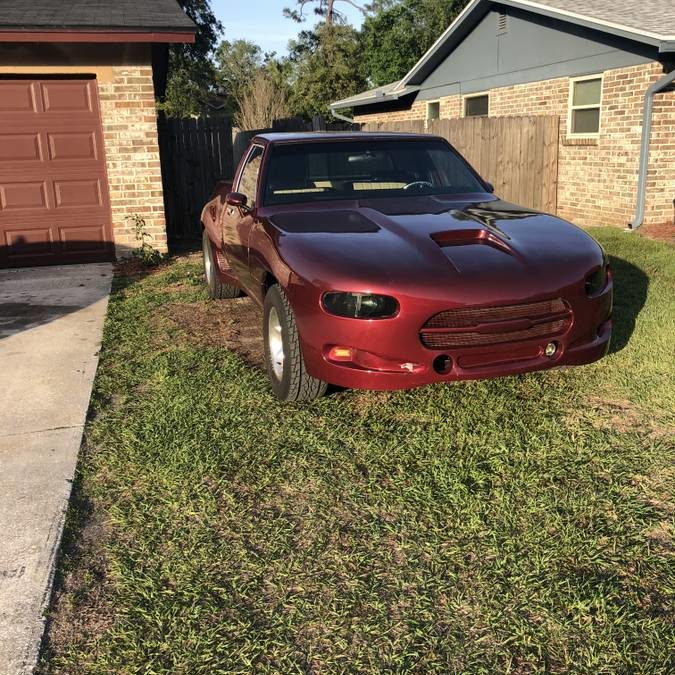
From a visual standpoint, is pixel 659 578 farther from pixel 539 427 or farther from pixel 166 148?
pixel 166 148

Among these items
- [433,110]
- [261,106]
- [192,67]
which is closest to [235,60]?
[192,67]

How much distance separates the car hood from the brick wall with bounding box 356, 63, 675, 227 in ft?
25.3

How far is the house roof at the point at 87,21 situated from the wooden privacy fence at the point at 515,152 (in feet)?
19.3

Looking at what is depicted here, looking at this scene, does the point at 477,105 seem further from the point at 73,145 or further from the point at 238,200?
the point at 238,200

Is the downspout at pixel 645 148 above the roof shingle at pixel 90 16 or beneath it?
beneath

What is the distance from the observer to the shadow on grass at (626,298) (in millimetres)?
5410

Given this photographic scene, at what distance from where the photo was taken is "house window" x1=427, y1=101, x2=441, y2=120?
19.7 meters

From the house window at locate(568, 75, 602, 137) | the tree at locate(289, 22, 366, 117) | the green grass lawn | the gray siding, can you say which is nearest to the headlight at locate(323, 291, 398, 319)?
the green grass lawn

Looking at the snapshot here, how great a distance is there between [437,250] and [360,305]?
591 millimetres

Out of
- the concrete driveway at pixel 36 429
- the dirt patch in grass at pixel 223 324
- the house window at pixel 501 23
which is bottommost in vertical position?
the concrete driveway at pixel 36 429

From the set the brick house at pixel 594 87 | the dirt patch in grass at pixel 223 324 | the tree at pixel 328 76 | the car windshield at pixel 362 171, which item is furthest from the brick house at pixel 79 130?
the tree at pixel 328 76

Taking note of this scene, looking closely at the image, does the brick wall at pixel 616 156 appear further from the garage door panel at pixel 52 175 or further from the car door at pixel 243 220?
the garage door panel at pixel 52 175

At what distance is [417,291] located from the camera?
354cm

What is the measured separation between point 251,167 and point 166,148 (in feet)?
23.5
